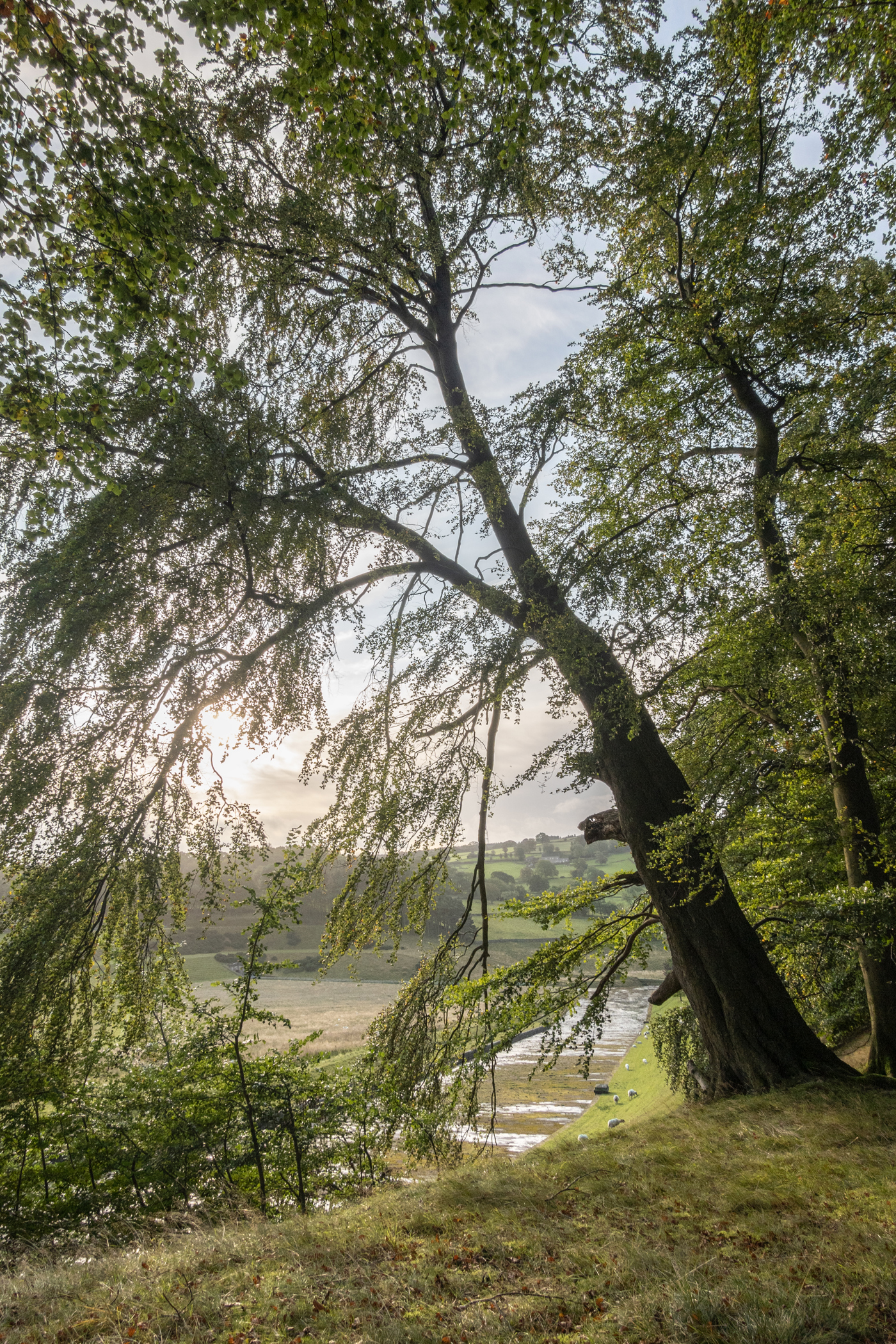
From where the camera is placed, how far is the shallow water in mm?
23422

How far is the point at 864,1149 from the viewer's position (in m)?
5.05

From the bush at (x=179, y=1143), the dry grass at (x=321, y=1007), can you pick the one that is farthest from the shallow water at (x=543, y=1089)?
the bush at (x=179, y=1143)

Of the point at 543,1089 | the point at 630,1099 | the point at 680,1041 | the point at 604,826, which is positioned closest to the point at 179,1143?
the point at 604,826

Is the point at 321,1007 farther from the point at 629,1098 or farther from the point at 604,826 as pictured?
the point at 604,826

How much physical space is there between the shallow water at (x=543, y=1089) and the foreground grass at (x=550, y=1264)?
12.5 meters

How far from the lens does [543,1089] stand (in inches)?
1232

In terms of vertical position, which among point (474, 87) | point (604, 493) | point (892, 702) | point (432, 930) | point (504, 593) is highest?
point (474, 87)

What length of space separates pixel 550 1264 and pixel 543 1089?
109 ft

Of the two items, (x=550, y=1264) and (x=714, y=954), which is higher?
(x=714, y=954)

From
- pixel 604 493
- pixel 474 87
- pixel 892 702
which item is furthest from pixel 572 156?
pixel 892 702

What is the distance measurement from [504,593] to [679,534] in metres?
2.03

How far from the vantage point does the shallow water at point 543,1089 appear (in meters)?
23.4

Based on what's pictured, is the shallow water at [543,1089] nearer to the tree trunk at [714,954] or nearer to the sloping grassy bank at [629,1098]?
the sloping grassy bank at [629,1098]

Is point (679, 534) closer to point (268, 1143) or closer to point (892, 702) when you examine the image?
point (892, 702)
